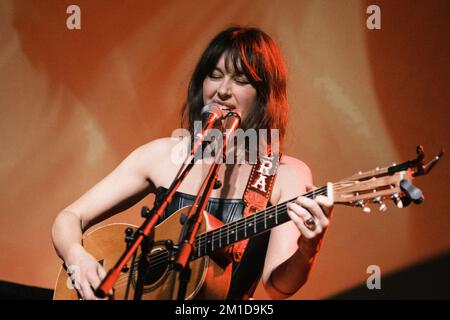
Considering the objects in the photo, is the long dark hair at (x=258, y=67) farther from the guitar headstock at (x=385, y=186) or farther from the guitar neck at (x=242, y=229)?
the guitar headstock at (x=385, y=186)

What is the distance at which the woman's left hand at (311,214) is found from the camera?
1.63 m

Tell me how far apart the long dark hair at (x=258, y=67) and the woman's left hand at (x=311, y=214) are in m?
0.75

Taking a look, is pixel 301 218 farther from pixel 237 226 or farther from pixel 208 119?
pixel 208 119

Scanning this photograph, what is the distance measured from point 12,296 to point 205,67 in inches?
69.6

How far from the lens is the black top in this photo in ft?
6.91

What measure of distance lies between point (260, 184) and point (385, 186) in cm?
78

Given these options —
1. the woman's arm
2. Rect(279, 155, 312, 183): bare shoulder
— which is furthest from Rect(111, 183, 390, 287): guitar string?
Rect(279, 155, 312, 183): bare shoulder

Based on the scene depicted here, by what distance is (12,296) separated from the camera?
2879 mm

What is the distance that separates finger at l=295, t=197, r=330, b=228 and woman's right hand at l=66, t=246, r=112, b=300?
834 millimetres

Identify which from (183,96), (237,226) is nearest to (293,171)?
(237,226)

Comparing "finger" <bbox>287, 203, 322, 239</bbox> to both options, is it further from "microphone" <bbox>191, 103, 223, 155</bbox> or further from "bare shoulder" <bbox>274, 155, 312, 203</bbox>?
"bare shoulder" <bbox>274, 155, 312, 203</bbox>

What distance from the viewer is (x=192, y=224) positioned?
1614 millimetres
